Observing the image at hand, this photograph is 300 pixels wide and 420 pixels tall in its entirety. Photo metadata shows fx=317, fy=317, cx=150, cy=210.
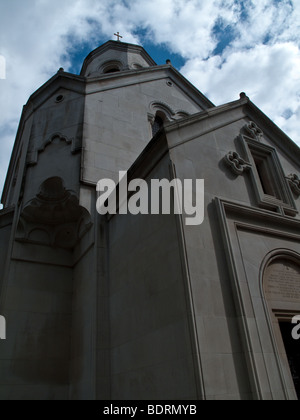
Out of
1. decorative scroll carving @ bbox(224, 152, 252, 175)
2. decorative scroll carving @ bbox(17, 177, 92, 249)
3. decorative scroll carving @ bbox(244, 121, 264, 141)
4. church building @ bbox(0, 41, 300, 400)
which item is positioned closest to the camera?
church building @ bbox(0, 41, 300, 400)

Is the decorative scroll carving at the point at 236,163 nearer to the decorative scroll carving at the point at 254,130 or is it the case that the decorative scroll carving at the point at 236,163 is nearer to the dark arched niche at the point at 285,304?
the decorative scroll carving at the point at 254,130

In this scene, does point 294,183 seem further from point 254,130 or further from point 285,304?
point 285,304

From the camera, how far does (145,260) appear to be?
7.89 m

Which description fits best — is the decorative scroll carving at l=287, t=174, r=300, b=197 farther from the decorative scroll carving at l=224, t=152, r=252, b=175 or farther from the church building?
the decorative scroll carving at l=224, t=152, r=252, b=175

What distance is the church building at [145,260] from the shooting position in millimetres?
6129

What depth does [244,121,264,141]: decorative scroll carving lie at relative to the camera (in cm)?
1039

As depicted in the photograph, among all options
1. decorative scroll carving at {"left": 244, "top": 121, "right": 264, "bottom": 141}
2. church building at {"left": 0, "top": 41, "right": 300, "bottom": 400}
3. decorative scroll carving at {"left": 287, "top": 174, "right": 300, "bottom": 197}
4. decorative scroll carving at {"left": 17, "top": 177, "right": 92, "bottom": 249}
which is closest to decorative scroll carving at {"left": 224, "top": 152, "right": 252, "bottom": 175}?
church building at {"left": 0, "top": 41, "right": 300, "bottom": 400}

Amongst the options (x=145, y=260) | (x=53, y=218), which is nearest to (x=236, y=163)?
(x=145, y=260)

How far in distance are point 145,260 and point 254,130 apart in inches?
233

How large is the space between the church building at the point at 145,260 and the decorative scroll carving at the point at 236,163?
0.15 feet

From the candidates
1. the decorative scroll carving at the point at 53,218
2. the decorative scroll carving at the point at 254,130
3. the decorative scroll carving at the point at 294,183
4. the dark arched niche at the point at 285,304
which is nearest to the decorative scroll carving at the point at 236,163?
the decorative scroll carving at the point at 254,130

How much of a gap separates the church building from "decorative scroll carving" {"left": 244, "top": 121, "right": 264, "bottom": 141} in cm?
4

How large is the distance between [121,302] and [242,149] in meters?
5.80

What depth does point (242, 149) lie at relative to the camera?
977 centimetres
